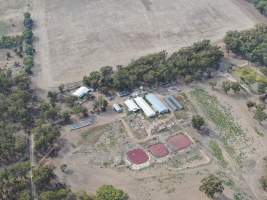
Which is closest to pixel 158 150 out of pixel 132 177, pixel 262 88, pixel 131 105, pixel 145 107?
pixel 132 177

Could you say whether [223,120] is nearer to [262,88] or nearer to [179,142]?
[179,142]

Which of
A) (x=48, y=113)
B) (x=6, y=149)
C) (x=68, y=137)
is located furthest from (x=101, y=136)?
(x=6, y=149)

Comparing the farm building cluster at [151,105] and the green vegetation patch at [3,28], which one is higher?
the farm building cluster at [151,105]

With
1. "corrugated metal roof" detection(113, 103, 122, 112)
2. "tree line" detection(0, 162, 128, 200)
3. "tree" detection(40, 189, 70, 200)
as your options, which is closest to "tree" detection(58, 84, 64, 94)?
"corrugated metal roof" detection(113, 103, 122, 112)

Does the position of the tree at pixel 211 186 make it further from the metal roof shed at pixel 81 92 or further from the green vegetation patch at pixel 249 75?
the metal roof shed at pixel 81 92

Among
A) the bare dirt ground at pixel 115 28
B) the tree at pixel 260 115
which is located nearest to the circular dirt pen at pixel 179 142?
the tree at pixel 260 115

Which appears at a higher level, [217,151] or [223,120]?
[223,120]
